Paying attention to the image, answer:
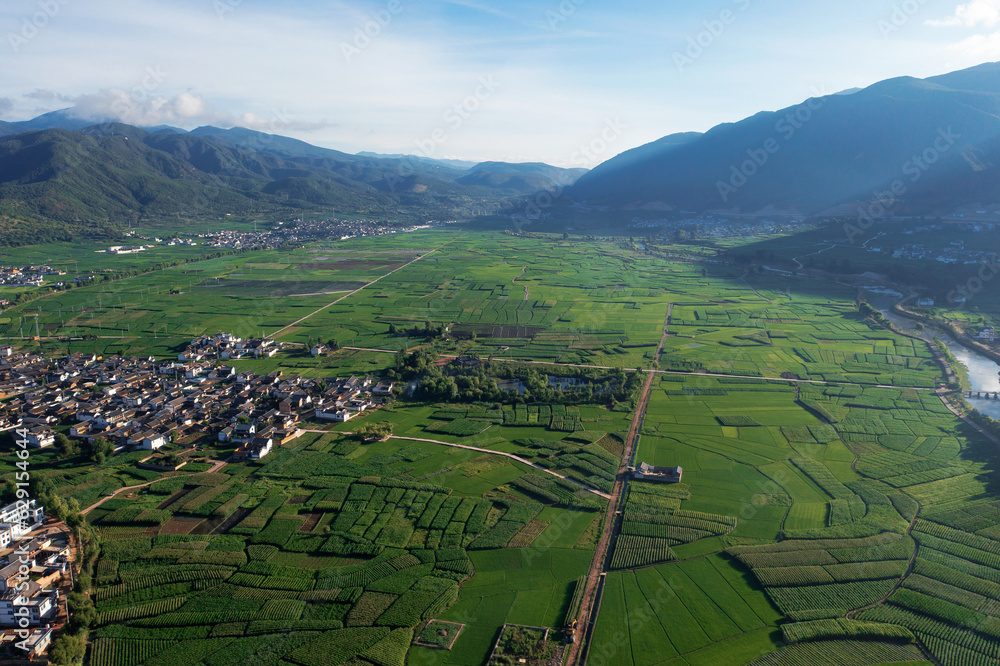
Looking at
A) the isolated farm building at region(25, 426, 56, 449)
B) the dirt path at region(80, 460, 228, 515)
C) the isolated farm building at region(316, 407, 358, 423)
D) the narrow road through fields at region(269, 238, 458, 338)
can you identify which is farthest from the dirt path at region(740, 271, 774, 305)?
the isolated farm building at region(25, 426, 56, 449)

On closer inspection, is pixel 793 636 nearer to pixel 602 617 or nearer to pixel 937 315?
pixel 602 617

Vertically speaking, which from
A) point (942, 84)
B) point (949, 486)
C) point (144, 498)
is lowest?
point (144, 498)

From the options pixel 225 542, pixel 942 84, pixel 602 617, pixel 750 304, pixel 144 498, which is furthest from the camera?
pixel 942 84

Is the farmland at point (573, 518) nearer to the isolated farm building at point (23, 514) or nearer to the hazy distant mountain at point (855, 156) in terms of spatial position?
the isolated farm building at point (23, 514)

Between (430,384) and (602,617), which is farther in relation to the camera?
(430,384)

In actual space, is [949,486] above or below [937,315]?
below

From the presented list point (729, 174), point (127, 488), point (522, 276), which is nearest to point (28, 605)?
point (127, 488)

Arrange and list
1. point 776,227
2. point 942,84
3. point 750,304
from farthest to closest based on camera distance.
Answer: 1. point 942,84
2. point 776,227
3. point 750,304

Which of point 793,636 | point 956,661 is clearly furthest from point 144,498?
point 956,661

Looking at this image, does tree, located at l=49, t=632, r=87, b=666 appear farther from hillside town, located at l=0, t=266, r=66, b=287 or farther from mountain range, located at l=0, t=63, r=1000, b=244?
mountain range, located at l=0, t=63, r=1000, b=244
